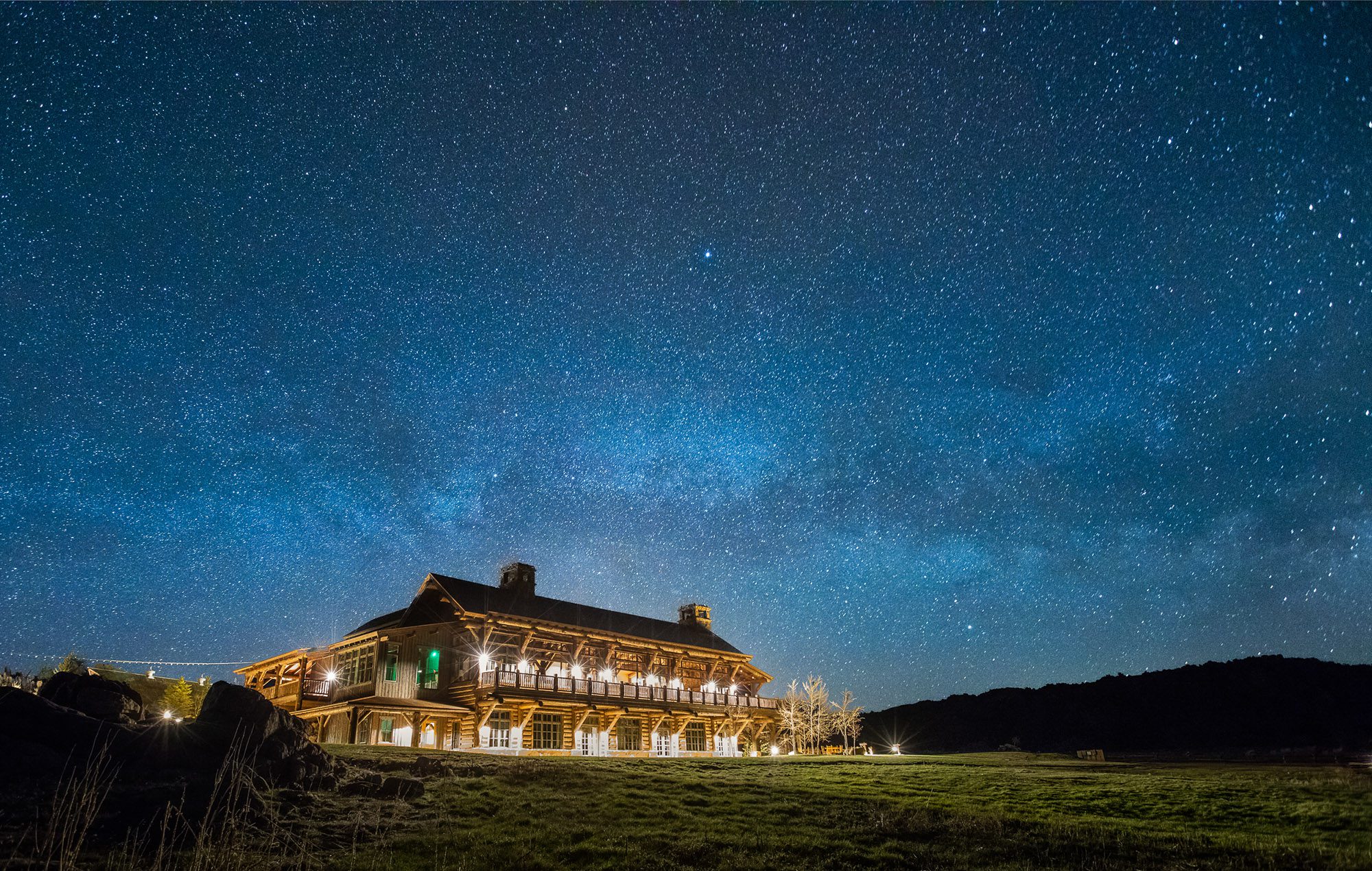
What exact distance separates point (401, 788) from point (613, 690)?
75.5ft

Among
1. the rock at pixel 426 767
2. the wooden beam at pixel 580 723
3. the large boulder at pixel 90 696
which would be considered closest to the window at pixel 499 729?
the wooden beam at pixel 580 723

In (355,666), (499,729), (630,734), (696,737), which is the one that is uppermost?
(355,666)

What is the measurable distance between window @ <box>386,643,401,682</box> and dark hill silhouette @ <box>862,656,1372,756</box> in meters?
79.7

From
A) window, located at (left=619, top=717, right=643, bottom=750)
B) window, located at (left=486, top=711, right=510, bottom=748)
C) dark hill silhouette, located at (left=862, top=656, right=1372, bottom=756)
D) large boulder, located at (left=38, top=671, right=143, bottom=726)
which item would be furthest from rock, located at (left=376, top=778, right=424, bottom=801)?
dark hill silhouette, located at (left=862, top=656, right=1372, bottom=756)

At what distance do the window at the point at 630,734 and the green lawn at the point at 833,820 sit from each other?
1728cm

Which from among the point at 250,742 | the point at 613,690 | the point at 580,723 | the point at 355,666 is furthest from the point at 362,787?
the point at 613,690

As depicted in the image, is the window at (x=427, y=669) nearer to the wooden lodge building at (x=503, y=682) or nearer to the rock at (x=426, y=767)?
the wooden lodge building at (x=503, y=682)

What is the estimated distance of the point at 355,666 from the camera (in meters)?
37.3

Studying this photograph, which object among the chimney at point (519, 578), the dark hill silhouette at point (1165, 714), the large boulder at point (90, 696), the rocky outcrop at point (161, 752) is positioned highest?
the chimney at point (519, 578)

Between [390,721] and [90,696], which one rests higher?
[90,696]

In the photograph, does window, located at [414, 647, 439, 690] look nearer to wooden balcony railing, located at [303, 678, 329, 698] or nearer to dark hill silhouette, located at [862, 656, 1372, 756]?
wooden balcony railing, located at [303, 678, 329, 698]

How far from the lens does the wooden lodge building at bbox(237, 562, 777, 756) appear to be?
34406 mm

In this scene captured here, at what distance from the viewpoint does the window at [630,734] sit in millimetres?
40853

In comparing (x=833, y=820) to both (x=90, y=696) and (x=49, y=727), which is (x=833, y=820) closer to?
(x=49, y=727)
